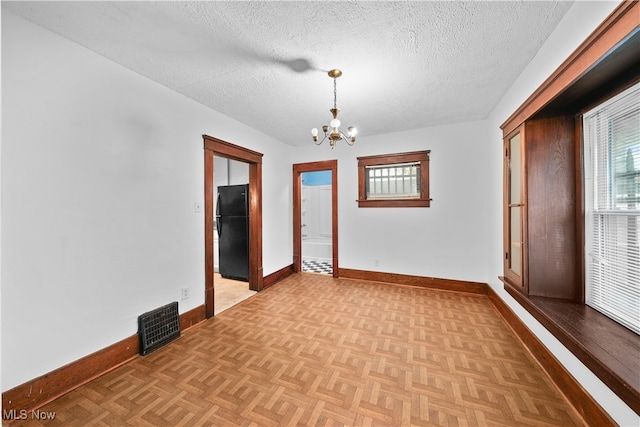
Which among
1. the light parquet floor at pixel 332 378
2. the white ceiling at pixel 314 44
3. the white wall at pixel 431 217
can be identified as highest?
the white ceiling at pixel 314 44

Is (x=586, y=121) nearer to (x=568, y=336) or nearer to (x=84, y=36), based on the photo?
(x=568, y=336)

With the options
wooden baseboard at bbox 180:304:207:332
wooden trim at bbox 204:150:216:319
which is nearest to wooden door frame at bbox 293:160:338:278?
wooden trim at bbox 204:150:216:319

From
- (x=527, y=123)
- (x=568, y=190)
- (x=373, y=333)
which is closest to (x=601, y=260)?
(x=568, y=190)

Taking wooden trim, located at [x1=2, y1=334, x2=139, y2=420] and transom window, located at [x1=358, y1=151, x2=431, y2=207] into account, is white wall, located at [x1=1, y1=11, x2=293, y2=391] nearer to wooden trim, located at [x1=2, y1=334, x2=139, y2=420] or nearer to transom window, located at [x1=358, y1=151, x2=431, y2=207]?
wooden trim, located at [x1=2, y1=334, x2=139, y2=420]

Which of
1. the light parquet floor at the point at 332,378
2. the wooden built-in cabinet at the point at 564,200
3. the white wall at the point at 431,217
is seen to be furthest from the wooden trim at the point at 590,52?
the light parquet floor at the point at 332,378

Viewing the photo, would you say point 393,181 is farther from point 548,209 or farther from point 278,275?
point 278,275

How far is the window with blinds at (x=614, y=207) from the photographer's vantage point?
1.38 meters

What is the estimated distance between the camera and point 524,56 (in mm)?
1948

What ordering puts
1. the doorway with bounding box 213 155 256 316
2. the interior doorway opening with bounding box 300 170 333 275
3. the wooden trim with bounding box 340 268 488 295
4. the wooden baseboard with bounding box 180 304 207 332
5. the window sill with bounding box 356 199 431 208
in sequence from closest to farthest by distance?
the wooden baseboard with bounding box 180 304 207 332 < the wooden trim with bounding box 340 268 488 295 < the window sill with bounding box 356 199 431 208 < the doorway with bounding box 213 155 256 316 < the interior doorway opening with bounding box 300 170 333 275

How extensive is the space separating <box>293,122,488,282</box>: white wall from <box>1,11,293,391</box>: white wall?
2593 mm

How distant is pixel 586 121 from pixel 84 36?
3.70 metres

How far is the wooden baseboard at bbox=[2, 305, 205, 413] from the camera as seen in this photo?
148cm

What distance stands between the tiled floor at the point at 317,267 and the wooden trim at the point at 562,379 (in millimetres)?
3093

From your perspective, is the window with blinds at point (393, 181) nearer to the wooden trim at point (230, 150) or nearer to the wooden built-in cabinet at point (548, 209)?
the wooden built-in cabinet at point (548, 209)
